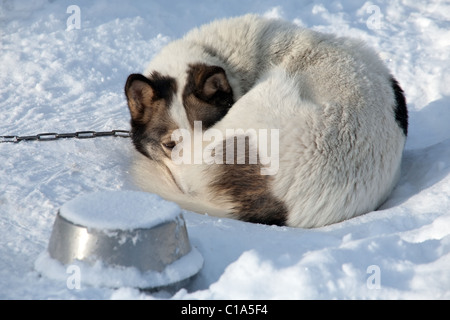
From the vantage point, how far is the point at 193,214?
3.28 meters

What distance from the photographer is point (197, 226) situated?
10.1ft

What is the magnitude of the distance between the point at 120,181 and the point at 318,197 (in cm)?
118

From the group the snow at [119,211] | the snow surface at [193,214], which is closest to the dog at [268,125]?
the snow surface at [193,214]

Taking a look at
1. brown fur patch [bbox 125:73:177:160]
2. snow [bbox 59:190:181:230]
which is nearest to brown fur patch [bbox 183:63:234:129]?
brown fur patch [bbox 125:73:177:160]

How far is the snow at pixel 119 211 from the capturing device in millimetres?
2471

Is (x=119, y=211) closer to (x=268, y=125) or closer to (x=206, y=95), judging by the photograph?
(x=268, y=125)

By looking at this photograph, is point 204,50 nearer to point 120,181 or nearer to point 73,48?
point 120,181

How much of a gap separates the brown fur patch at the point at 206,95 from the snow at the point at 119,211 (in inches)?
41.1

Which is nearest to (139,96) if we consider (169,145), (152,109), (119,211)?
(152,109)

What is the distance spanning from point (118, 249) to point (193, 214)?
2.90 feet

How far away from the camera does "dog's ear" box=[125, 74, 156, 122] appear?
12.3 ft

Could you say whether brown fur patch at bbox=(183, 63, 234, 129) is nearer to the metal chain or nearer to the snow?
the metal chain

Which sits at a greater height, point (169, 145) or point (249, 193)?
point (169, 145)
